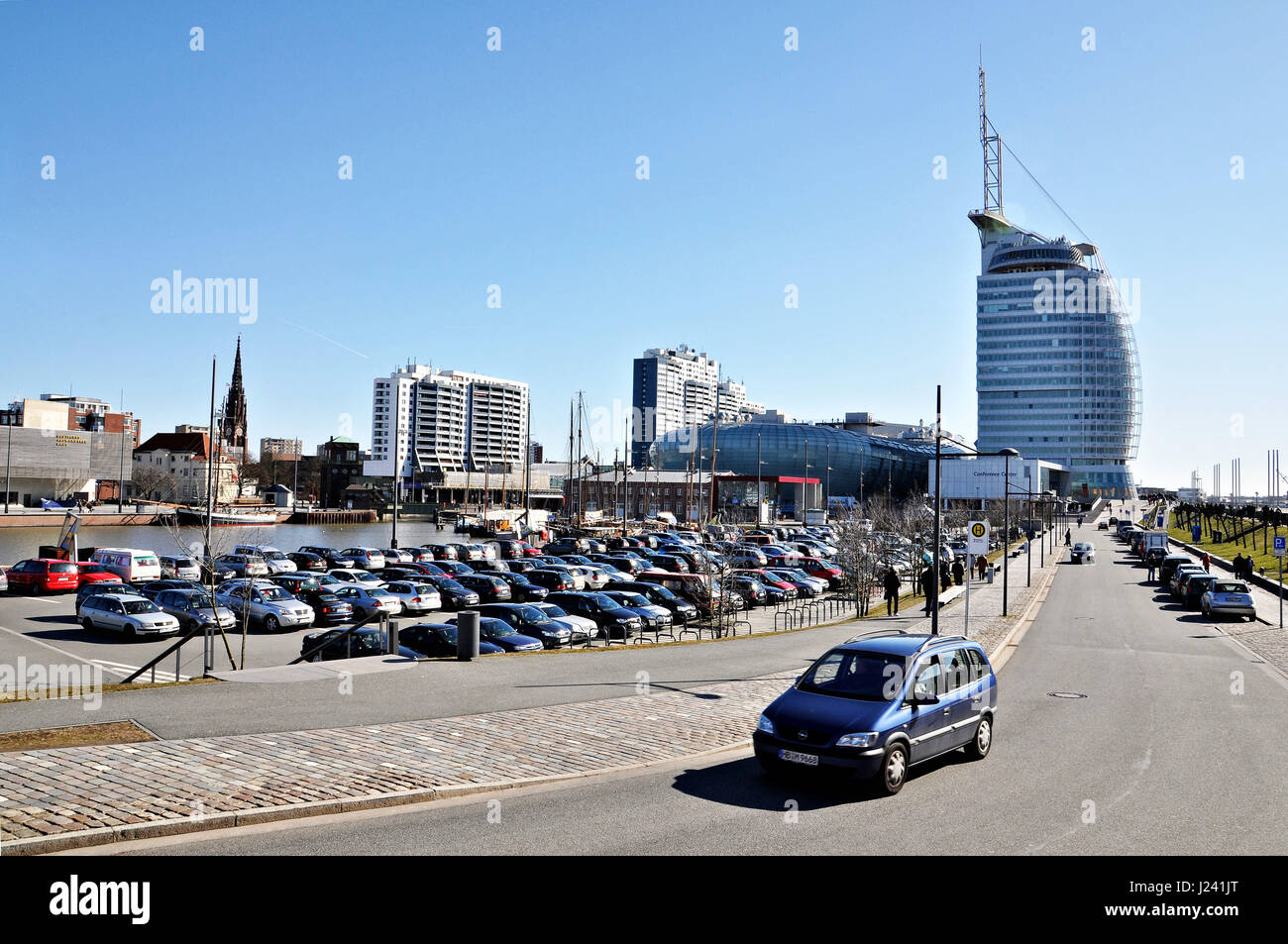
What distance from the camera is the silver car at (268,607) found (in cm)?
3086

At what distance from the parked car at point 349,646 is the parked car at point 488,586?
17128 mm

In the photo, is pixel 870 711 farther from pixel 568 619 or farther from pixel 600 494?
pixel 600 494

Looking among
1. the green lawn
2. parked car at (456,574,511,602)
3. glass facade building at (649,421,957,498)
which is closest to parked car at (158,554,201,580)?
parked car at (456,574,511,602)

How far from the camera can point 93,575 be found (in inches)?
1630

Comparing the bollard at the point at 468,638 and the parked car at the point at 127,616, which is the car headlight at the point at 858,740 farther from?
the parked car at the point at 127,616

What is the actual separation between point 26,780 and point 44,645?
1966 cm

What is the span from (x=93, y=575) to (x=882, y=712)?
40.9 metres

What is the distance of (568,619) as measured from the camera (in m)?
30.2

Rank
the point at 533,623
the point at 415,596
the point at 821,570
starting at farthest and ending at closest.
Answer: the point at 821,570 < the point at 415,596 < the point at 533,623

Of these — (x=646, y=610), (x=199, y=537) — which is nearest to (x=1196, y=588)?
(x=646, y=610)

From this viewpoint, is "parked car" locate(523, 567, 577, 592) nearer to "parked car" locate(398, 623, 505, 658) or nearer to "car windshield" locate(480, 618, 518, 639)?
"car windshield" locate(480, 618, 518, 639)

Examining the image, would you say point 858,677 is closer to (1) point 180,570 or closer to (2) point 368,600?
(2) point 368,600

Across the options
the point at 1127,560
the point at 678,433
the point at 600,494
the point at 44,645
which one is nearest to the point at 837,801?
the point at 44,645

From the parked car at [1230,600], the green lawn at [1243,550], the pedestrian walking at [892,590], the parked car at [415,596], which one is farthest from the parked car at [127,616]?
the green lawn at [1243,550]
